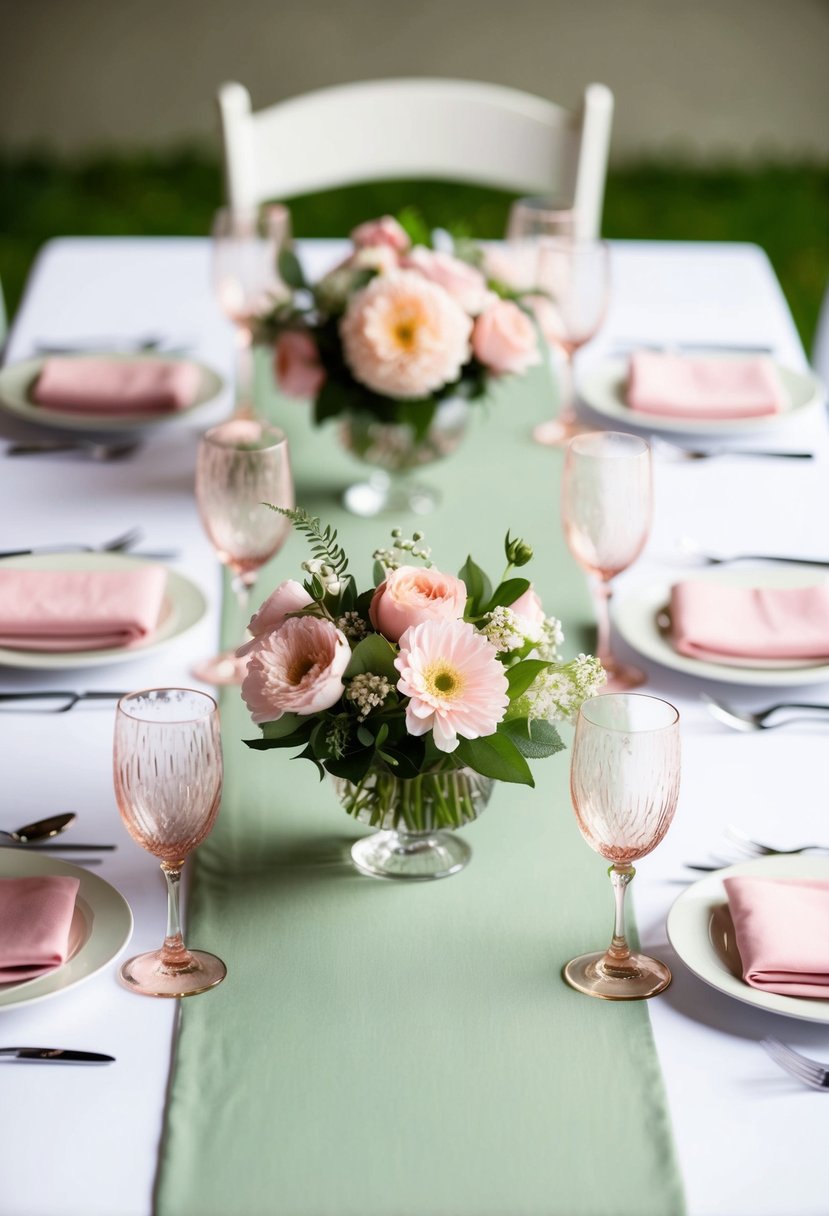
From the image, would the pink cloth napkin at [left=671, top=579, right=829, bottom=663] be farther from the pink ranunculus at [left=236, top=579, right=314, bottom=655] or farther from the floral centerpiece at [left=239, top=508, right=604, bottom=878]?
the pink ranunculus at [left=236, top=579, right=314, bottom=655]

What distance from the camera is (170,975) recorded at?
1.07 metres

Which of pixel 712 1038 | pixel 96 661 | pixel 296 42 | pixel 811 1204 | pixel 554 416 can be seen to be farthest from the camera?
pixel 296 42

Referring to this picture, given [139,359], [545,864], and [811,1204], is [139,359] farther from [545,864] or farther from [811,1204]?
[811,1204]

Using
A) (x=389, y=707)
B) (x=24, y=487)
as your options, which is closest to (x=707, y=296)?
(x=24, y=487)

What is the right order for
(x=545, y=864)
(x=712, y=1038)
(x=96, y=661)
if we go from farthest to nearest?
(x=96, y=661), (x=545, y=864), (x=712, y=1038)

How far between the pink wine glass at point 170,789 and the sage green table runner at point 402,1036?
0.04 metres

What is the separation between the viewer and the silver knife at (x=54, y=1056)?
99 cm

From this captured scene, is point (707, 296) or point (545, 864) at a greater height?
point (707, 296)

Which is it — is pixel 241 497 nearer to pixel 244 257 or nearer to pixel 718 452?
pixel 244 257

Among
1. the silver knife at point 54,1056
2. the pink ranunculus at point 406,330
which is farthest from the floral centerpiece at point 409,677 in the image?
the pink ranunculus at point 406,330

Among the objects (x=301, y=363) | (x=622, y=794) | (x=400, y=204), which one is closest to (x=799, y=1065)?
(x=622, y=794)

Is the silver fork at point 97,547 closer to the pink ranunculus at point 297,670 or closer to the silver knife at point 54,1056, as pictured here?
the pink ranunculus at point 297,670

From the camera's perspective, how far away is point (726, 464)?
1.95 m

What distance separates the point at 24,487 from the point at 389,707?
933mm
